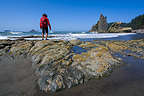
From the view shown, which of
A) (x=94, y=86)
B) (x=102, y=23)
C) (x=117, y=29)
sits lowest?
(x=94, y=86)

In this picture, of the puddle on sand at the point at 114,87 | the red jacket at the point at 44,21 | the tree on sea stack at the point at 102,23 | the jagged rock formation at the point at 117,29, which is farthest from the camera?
the tree on sea stack at the point at 102,23

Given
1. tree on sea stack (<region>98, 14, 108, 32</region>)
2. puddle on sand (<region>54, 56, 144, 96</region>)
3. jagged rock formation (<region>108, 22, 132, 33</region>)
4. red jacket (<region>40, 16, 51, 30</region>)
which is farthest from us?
tree on sea stack (<region>98, 14, 108, 32</region>)

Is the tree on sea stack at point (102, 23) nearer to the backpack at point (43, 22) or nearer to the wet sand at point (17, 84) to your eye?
the backpack at point (43, 22)

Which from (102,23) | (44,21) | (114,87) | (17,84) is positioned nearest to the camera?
(114,87)

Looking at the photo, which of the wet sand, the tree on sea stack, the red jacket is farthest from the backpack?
the tree on sea stack

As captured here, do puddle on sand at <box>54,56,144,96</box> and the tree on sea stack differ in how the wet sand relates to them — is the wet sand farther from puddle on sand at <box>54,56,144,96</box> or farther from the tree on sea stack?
the tree on sea stack

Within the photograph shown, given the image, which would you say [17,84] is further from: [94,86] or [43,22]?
[43,22]

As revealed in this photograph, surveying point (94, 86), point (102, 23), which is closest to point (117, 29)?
point (102, 23)

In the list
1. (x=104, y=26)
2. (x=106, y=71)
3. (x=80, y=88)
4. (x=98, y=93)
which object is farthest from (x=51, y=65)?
(x=104, y=26)

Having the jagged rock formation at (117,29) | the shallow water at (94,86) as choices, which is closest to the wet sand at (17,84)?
the shallow water at (94,86)

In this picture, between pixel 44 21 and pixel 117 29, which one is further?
pixel 117 29

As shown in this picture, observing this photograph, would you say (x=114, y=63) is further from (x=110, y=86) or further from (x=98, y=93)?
Answer: (x=98, y=93)

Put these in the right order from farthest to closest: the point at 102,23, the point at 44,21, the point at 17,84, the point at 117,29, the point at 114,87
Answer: the point at 102,23 → the point at 117,29 → the point at 44,21 → the point at 17,84 → the point at 114,87

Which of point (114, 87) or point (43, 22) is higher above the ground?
point (43, 22)
